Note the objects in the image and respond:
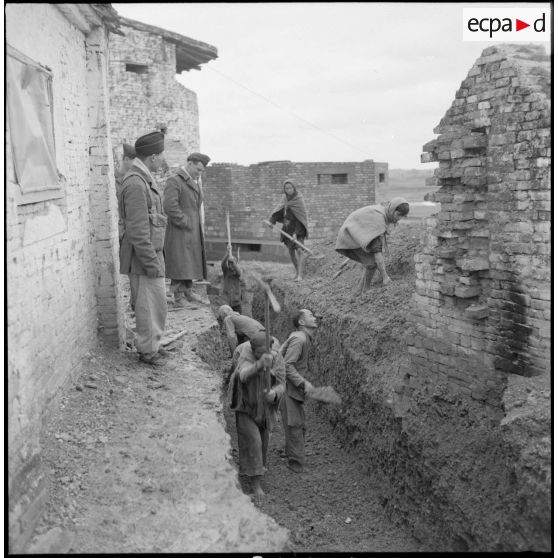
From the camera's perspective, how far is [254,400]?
5641 mm

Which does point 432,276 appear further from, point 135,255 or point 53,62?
point 53,62

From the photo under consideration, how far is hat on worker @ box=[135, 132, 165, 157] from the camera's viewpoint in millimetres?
5562

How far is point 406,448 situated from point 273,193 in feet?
40.5

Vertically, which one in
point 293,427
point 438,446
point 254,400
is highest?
point 254,400

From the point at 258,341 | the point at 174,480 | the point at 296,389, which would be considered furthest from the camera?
the point at 296,389

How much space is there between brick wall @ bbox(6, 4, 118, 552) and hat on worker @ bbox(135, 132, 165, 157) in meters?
0.57

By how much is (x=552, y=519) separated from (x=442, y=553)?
4.32 feet

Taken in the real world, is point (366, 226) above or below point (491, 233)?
above

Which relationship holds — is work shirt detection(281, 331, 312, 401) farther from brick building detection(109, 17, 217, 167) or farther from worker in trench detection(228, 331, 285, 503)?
brick building detection(109, 17, 217, 167)

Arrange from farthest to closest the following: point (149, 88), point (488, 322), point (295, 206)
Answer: point (149, 88)
point (295, 206)
point (488, 322)

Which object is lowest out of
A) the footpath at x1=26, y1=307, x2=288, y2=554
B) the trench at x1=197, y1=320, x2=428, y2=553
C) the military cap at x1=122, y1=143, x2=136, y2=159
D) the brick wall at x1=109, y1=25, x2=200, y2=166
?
the trench at x1=197, y1=320, x2=428, y2=553

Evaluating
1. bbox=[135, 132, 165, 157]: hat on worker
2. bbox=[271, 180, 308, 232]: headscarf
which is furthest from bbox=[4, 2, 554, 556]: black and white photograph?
bbox=[271, 180, 308, 232]: headscarf

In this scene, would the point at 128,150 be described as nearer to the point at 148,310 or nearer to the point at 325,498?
the point at 148,310

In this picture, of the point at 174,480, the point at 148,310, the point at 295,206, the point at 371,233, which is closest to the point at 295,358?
the point at 148,310
